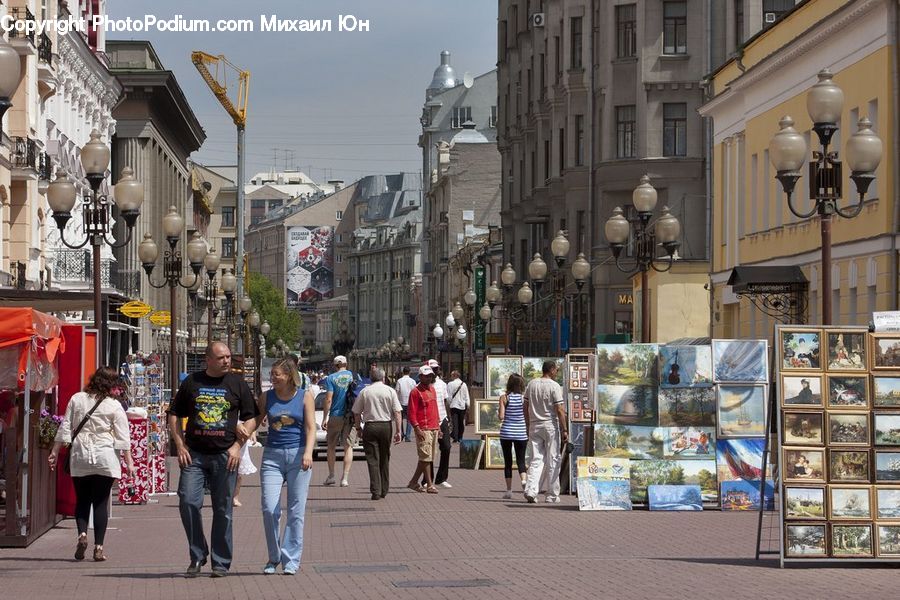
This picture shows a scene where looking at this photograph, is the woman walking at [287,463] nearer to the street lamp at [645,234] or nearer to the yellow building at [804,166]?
the street lamp at [645,234]

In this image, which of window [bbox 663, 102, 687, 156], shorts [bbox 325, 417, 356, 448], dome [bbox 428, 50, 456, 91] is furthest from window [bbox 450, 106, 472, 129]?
shorts [bbox 325, 417, 356, 448]

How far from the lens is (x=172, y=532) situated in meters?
19.1

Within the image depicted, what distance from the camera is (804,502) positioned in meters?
15.2

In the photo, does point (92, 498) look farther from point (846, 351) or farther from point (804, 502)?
point (846, 351)

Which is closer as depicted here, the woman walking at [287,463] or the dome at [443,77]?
the woman walking at [287,463]

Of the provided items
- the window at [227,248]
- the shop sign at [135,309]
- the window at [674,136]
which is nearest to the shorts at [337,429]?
the shop sign at [135,309]

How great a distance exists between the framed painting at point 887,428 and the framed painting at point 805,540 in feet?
2.90

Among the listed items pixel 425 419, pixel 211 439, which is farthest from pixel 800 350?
pixel 425 419

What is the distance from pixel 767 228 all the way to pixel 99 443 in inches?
989

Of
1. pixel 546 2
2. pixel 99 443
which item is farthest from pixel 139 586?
pixel 546 2

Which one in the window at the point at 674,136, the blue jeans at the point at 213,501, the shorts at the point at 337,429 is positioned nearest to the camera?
the blue jeans at the point at 213,501

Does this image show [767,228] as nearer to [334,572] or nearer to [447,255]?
[334,572]

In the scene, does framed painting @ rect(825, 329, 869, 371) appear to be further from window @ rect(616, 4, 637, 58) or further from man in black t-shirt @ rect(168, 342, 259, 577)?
window @ rect(616, 4, 637, 58)

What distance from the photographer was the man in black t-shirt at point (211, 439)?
1427 cm
